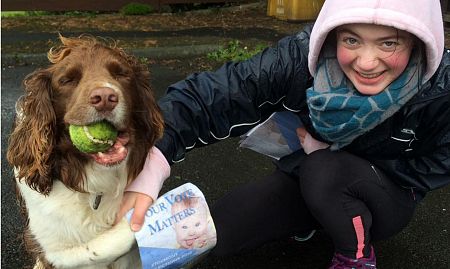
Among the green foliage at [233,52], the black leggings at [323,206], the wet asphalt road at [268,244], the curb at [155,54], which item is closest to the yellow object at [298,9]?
the green foliage at [233,52]

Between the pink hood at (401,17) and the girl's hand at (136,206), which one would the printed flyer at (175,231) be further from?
the pink hood at (401,17)

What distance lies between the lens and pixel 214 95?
8.09 feet

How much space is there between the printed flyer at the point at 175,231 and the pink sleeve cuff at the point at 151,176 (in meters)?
0.06

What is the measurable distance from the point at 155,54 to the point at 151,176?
4874 millimetres

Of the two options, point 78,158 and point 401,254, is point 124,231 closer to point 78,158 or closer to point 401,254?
point 78,158

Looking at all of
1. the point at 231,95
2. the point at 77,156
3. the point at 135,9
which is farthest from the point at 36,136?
the point at 135,9

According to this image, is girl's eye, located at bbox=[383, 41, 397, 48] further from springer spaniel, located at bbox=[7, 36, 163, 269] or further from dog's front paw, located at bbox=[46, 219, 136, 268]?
dog's front paw, located at bbox=[46, 219, 136, 268]

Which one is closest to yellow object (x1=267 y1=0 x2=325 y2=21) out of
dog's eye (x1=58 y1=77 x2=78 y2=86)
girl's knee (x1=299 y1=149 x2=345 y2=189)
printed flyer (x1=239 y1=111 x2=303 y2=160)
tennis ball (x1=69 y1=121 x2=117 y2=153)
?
printed flyer (x1=239 y1=111 x2=303 y2=160)

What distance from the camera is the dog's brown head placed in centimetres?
199

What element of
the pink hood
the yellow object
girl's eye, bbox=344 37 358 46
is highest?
the pink hood

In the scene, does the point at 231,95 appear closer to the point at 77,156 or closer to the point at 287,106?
the point at 287,106

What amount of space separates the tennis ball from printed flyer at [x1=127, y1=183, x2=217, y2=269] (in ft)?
1.24

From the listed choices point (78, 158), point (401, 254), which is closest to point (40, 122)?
point (78, 158)

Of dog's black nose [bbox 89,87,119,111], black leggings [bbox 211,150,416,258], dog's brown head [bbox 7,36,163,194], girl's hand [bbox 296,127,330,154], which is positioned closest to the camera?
dog's black nose [bbox 89,87,119,111]
